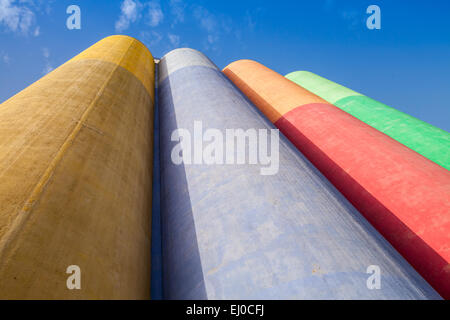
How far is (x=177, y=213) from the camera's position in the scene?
385 centimetres

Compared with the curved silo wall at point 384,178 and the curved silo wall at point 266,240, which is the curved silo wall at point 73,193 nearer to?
the curved silo wall at point 266,240

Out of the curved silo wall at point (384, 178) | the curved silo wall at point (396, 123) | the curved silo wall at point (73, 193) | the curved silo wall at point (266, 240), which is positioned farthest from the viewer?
the curved silo wall at point (396, 123)

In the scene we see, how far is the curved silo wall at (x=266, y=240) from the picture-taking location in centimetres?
251

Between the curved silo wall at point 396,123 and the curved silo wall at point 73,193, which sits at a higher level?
the curved silo wall at point 396,123

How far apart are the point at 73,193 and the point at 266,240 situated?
228 centimetres

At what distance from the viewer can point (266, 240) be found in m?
2.86

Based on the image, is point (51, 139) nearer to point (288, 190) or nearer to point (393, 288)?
point (288, 190)

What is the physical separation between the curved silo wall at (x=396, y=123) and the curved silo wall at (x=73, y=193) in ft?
23.3

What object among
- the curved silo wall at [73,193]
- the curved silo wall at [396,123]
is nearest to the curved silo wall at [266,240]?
the curved silo wall at [73,193]

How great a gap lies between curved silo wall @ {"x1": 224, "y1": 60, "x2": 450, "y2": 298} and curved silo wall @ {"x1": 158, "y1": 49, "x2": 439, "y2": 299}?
0.64m

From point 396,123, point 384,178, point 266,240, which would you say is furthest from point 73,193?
point 396,123

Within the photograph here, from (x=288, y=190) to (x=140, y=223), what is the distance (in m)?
2.18

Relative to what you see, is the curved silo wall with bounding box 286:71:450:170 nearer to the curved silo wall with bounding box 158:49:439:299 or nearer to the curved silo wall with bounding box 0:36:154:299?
the curved silo wall with bounding box 158:49:439:299

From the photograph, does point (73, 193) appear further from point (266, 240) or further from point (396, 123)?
point (396, 123)
